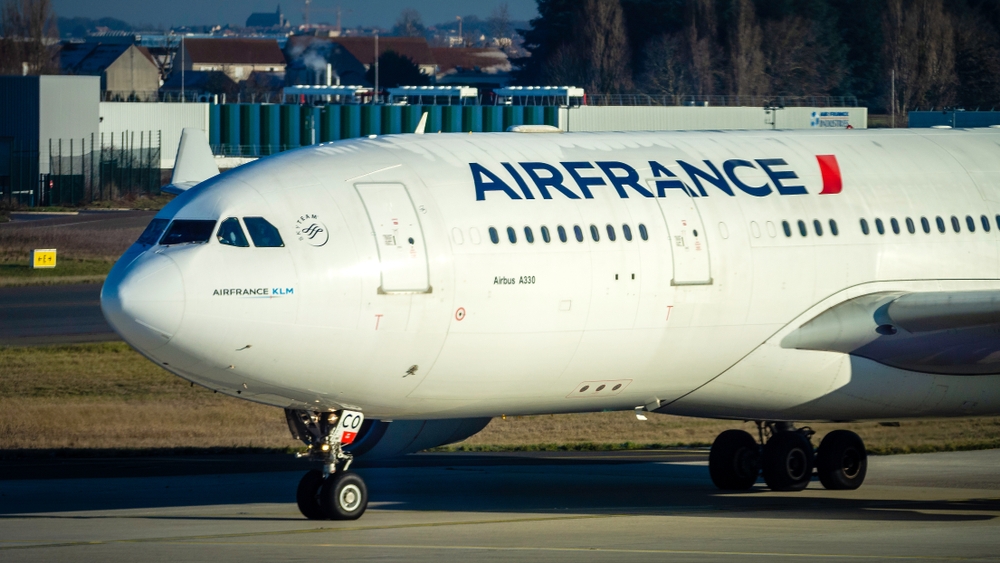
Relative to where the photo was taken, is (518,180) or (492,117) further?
(492,117)

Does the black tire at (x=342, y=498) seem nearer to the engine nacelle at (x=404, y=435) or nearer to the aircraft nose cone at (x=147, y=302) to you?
the engine nacelle at (x=404, y=435)

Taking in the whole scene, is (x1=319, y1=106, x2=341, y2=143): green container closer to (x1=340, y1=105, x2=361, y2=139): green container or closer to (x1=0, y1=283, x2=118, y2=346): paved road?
(x1=340, y1=105, x2=361, y2=139): green container

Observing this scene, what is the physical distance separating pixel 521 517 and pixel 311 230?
5.26 metres

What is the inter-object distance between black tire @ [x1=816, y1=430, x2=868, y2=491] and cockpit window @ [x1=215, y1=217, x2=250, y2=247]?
10.6 m

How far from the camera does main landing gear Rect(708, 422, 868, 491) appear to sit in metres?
23.7

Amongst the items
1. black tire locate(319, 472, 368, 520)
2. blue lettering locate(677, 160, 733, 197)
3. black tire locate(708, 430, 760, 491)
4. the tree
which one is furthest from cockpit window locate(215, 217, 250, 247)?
the tree

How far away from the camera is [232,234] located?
708 inches

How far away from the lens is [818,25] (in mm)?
135000

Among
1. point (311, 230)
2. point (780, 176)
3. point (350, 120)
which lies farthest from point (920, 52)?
point (311, 230)

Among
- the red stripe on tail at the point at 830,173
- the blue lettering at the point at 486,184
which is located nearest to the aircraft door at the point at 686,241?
the blue lettering at the point at 486,184

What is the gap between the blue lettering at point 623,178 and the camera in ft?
66.5

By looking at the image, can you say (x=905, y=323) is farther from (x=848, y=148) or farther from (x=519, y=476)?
(x=519, y=476)

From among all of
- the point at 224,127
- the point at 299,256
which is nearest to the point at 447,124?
the point at 224,127

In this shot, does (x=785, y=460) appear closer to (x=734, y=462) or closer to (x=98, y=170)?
(x=734, y=462)
